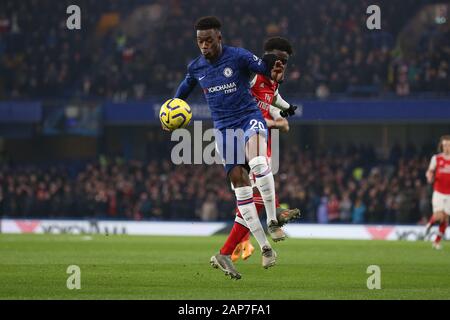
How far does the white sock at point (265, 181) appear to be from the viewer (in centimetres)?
1098

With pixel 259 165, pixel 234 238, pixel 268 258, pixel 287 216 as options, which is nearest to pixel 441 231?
pixel 234 238

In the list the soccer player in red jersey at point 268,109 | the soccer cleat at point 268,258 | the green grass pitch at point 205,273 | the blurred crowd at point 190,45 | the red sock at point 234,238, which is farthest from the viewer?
the blurred crowd at point 190,45

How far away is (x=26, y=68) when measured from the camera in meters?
34.2

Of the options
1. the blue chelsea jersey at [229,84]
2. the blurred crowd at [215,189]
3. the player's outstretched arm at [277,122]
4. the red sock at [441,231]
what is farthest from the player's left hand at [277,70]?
the blurred crowd at [215,189]

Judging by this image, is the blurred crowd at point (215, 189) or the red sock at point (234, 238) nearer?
the red sock at point (234, 238)

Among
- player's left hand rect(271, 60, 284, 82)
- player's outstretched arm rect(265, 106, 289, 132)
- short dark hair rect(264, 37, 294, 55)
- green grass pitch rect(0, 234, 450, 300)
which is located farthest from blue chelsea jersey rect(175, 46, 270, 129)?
green grass pitch rect(0, 234, 450, 300)

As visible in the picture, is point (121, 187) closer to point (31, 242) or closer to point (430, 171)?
point (31, 242)

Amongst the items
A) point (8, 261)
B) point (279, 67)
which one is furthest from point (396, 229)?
point (279, 67)

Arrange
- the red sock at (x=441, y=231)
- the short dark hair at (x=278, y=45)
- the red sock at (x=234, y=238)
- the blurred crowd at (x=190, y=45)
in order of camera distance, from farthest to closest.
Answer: the blurred crowd at (x=190, y=45)
the red sock at (x=441, y=231)
the short dark hair at (x=278, y=45)
the red sock at (x=234, y=238)

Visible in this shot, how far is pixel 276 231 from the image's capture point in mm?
10742

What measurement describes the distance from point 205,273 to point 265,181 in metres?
1.86

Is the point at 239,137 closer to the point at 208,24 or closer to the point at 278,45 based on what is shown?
the point at 208,24

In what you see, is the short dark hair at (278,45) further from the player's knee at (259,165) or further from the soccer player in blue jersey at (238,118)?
the player's knee at (259,165)
